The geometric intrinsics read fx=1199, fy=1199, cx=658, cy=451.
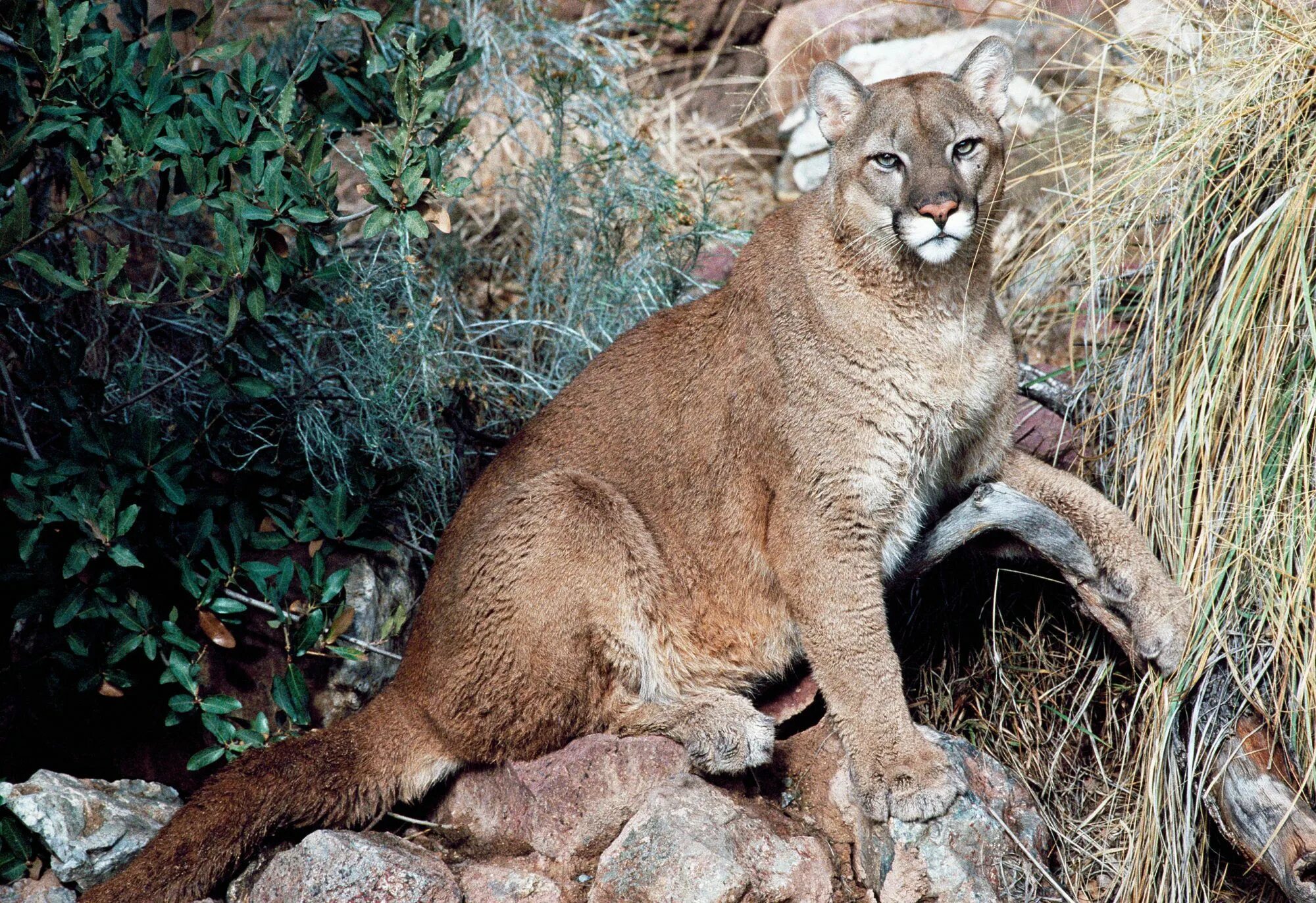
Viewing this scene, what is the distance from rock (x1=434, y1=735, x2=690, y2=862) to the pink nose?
1.77 metres

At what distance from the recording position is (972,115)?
3730 millimetres

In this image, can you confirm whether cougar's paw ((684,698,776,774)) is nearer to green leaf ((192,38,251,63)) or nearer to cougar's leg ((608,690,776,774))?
cougar's leg ((608,690,776,774))

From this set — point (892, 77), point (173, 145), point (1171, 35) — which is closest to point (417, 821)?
point (173, 145)

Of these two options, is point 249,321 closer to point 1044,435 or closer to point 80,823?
point 80,823

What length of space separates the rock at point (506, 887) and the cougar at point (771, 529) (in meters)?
0.39

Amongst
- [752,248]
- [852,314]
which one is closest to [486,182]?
[752,248]

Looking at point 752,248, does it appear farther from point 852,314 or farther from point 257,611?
point 257,611

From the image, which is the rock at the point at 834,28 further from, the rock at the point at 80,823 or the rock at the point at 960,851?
the rock at the point at 80,823

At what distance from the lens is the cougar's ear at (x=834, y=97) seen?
387cm

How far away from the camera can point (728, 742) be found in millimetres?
3688

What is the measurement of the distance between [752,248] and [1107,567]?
1572 mm

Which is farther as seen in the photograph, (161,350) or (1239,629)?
(161,350)

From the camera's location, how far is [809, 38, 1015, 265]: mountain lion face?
354cm

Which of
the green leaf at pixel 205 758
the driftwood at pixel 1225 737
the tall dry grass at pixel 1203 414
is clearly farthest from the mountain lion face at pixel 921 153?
the green leaf at pixel 205 758
